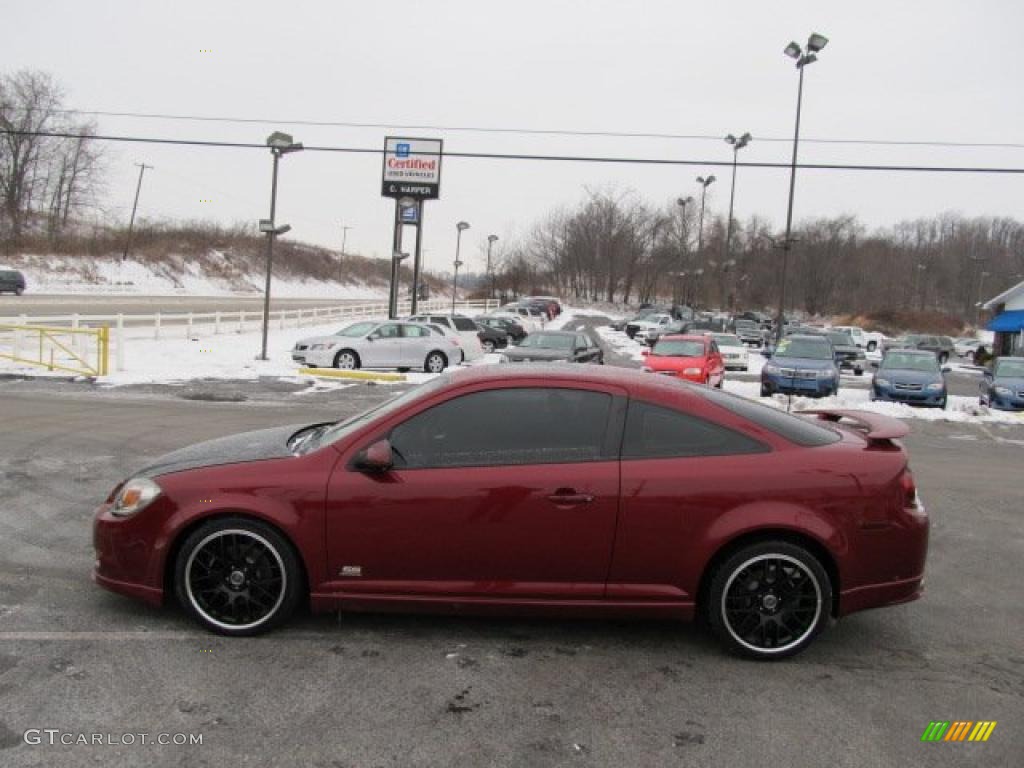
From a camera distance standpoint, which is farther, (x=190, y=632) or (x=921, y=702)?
(x=190, y=632)

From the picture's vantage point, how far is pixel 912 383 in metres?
19.6

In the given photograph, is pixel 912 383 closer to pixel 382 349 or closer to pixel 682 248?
pixel 382 349

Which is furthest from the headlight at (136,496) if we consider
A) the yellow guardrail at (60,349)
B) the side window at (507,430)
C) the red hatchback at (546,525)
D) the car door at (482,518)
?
the yellow guardrail at (60,349)

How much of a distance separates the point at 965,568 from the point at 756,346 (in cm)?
4649

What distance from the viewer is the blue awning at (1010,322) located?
4809cm

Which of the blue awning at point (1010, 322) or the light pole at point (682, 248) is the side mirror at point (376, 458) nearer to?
the blue awning at point (1010, 322)

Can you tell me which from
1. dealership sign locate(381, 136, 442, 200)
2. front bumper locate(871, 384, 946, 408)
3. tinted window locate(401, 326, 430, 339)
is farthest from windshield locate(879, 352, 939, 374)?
dealership sign locate(381, 136, 442, 200)

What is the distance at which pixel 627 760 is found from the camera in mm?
3447

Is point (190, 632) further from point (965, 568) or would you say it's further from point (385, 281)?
point (385, 281)

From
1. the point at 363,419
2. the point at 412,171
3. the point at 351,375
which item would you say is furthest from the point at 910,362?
the point at 412,171

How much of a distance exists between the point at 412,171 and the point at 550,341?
1960 centimetres

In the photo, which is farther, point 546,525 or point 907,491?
point 907,491

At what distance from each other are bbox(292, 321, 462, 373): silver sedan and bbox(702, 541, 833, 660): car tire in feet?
64.8

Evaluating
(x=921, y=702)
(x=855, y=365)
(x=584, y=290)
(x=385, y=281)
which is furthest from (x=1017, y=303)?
(x=385, y=281)
